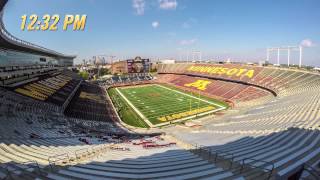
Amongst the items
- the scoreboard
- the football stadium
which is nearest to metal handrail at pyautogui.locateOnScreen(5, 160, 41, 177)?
the football stadium

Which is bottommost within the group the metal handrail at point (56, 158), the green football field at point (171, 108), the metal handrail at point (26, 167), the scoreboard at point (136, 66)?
the green football field at point (171, 108)

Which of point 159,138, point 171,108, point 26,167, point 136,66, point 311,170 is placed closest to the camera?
point 311,170

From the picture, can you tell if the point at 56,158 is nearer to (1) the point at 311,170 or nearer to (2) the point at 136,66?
(1) the point at 311,170

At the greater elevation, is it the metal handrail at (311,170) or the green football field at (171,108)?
the metal handrail at (311,170)

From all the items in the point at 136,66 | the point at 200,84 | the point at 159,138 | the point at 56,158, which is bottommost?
the point at 159,138

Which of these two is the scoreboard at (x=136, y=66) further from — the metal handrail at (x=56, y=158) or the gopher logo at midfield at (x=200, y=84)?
the metal handrail at (x=56, y=158)

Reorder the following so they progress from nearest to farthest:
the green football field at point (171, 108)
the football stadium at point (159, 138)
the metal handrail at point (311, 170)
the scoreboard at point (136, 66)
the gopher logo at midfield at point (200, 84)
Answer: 1. the metal handrail at point (311, 170)
2. the football stadium at point (159, 138)
3. the green football field at point (171, 108)
4. the gopher logo at midfield at point (200, 84)
5. the scoreboard at point (136, 66)

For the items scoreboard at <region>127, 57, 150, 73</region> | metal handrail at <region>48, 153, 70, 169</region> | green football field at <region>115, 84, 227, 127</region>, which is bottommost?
green football field at <region>115, 84, 227, 127</region>

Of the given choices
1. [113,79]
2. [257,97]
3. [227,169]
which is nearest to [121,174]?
[227,169]

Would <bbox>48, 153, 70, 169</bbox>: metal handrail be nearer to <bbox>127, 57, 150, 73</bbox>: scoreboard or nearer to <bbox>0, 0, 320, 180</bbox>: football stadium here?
<bbox>0, 0, 320, 180</bbox>: football stadium

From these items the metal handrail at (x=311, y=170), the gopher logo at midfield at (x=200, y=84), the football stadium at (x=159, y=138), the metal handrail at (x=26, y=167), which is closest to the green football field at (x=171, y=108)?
the football stadium at (x=159, y=138)

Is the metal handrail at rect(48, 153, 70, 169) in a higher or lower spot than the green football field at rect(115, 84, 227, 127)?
higher

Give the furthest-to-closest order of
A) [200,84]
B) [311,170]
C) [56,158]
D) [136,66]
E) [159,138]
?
1. [136,66]
2. [200,84]
3. [159,138]
4. [56,158]
5. [311,170]

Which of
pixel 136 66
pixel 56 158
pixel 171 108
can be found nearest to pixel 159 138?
pixel 56 158
